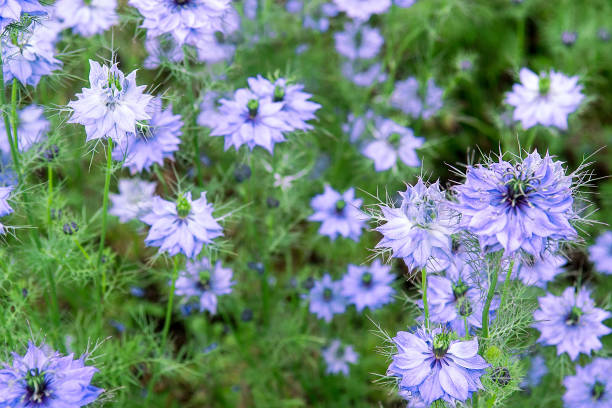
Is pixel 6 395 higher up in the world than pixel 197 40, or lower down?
lower down

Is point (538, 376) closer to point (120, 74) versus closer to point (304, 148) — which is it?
point (304, 148)

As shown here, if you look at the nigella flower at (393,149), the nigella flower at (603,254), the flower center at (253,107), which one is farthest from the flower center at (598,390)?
the flower center at (253,107)

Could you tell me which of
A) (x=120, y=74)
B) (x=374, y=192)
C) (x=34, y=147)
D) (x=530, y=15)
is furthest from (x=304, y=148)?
(x=530, y=15)

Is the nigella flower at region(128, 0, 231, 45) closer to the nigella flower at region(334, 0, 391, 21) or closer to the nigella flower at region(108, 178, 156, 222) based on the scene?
the nigella flower at region(108, 178, 156, 222)

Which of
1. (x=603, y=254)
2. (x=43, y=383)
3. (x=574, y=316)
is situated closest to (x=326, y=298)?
(x=574, y=316)

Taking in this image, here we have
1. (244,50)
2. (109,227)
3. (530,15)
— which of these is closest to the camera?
(244,50)

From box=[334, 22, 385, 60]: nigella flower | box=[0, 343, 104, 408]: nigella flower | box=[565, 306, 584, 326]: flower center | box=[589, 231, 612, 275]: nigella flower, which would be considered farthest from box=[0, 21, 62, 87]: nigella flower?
box=[589, 231, 612, 275]: nigella flower
